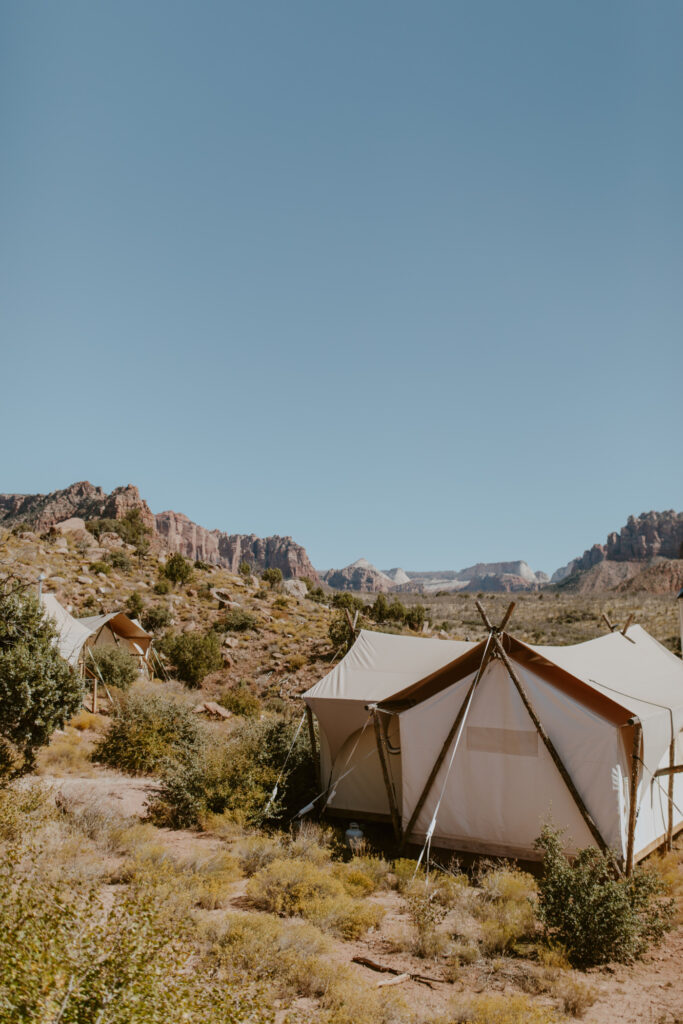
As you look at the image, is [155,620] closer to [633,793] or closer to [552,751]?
[552,751]

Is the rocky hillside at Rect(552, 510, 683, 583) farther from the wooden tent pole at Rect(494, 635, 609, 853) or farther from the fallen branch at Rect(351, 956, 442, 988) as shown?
the fallen branch at Rect(351, 956, 442, 988)

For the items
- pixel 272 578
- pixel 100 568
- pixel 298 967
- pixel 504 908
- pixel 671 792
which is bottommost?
pixel 504 908

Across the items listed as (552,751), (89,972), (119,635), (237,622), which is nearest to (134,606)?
(237,622)

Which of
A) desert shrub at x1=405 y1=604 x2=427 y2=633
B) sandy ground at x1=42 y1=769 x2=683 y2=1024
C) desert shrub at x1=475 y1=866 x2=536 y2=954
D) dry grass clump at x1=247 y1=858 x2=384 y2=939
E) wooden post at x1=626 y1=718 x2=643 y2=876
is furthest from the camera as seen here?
desert shrub at x1=405 y1=604 x2=427 y2=633

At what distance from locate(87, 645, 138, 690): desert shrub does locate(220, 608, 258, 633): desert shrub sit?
331 inches

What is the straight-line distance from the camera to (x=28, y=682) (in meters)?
11.5

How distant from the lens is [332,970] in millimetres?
5672

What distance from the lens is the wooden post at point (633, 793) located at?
27.0 feet

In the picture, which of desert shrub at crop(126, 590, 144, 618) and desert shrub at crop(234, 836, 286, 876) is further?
desert shrub at crop(126, 590, 144, 618)

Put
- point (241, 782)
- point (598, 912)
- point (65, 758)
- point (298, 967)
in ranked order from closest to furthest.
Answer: point (298, 967)
point (598, 912)
point (241, 782)
point (65, 758)

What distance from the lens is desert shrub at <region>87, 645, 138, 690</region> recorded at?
2281 cm

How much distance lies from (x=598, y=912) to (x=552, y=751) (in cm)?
259

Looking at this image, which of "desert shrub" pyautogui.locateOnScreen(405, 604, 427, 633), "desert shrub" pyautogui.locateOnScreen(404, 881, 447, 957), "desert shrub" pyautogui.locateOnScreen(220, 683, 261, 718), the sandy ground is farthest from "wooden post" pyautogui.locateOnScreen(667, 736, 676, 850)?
"desert shrub" pyautogui.locateOnScreen(405, 604, 427, 633)

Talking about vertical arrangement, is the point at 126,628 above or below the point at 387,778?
above
